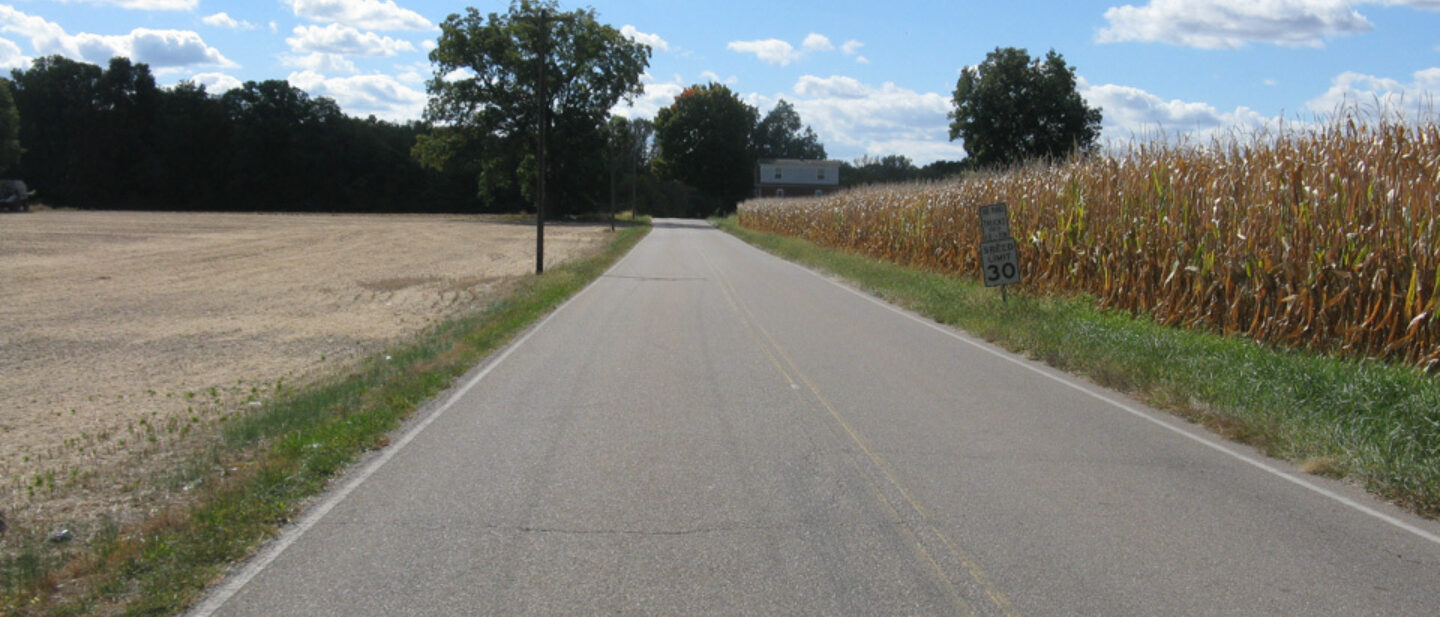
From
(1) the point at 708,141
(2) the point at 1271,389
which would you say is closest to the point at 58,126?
(1) the point at 708,141

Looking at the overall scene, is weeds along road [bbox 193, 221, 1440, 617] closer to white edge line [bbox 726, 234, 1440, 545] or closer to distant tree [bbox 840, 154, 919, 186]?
white edge line [bbox 726, 234, 1440, 545]

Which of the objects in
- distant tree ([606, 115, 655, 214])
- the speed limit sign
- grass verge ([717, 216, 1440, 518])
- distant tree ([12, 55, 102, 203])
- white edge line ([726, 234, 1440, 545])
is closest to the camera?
white edge line ([726, 234, 1440, 545])

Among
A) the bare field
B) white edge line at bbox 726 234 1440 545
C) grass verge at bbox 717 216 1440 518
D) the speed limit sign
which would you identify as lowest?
the bare field

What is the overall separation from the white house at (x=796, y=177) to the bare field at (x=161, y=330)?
78.5 meters

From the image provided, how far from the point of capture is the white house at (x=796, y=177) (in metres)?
124

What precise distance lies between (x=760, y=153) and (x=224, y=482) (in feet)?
523

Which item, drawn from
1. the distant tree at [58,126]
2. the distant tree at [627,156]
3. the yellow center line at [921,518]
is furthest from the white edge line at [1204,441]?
the distant tree at [58,126]

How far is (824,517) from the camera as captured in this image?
6.12 m

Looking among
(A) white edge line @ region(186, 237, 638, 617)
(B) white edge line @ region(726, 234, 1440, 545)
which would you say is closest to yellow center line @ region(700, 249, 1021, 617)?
(B) white edge line @ region(726, 234, 1440, 545)

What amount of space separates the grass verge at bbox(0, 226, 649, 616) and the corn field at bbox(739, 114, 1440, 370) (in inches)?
382

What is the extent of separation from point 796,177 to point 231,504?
11989 cm

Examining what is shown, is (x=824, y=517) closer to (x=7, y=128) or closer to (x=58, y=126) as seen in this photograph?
(x=7, y=128)

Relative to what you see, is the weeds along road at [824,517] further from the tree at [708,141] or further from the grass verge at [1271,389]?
the tree at [708,141]

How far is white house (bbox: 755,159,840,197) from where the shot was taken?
12362 centimetres
